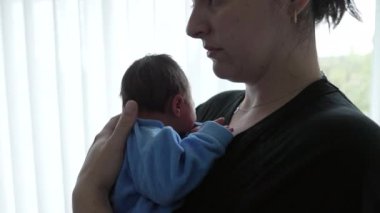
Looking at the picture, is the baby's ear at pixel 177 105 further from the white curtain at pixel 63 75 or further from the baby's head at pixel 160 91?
the white curtain at pixel 63 75

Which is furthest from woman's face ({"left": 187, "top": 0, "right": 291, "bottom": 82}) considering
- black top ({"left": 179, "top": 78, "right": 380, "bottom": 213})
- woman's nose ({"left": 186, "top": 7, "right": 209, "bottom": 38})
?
black top ({"left": 179, "top": 78, "right": 380, "bottom": 213})

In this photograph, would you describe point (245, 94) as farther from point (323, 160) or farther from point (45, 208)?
point (45, 208)

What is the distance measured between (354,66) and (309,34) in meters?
1.06

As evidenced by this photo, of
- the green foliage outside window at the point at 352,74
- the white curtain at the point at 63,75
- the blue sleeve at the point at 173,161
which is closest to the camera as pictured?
the blue sleeve at the point at 173,161

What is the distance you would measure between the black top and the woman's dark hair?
0.53 ft

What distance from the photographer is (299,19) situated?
32.1 inches

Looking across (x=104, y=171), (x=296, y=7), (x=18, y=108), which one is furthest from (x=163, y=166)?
(x=18, y=108)

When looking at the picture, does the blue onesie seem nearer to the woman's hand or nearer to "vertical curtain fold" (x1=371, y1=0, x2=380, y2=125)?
the woman's hand

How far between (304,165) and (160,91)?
1.24ft

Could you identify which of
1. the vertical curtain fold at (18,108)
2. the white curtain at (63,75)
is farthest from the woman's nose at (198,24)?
the vertical curtain fold at (18,108)

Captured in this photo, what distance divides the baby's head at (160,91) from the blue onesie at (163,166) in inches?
3.3

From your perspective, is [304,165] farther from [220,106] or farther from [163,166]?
[220,106]

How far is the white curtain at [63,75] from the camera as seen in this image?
1949 mm

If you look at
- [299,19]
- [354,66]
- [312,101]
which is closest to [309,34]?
[299,19]
